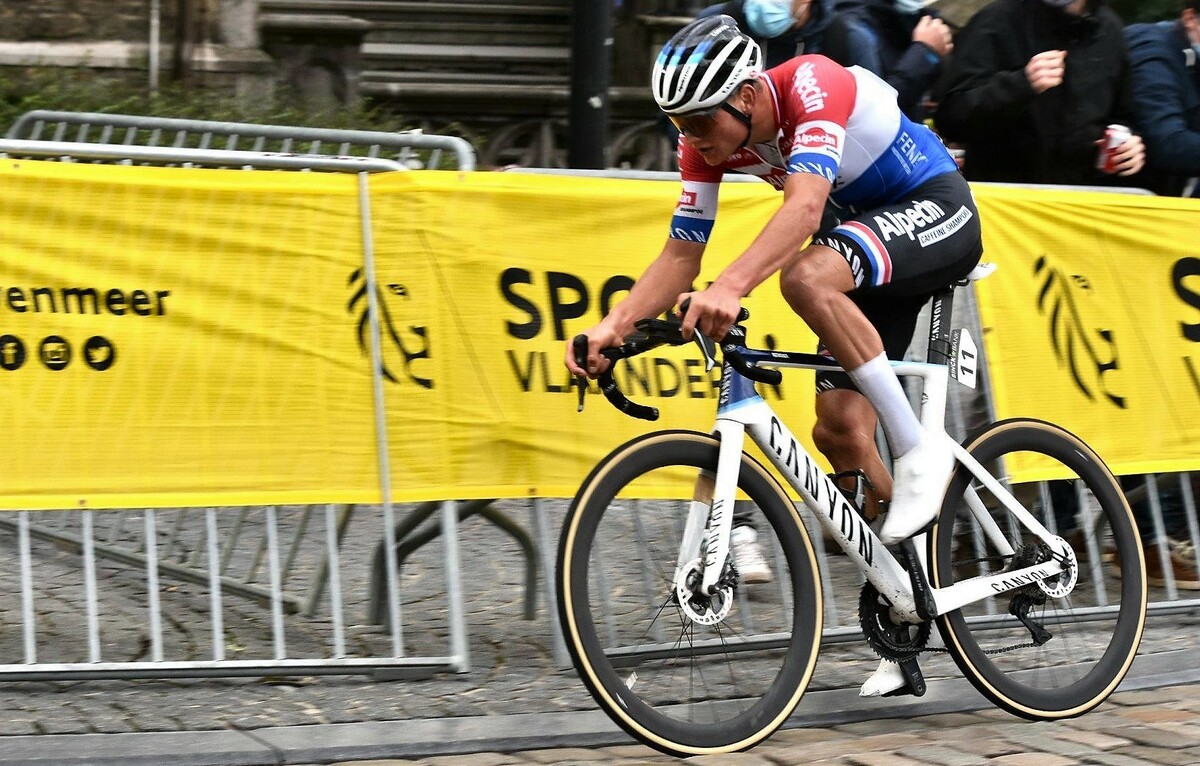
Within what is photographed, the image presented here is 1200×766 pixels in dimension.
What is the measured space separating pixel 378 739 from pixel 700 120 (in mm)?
1816

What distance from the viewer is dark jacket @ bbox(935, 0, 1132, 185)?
6.73 m

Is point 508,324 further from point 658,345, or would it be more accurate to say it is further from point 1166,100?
point 1166,100

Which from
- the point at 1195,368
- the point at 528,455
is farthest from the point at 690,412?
the point at 1195,368

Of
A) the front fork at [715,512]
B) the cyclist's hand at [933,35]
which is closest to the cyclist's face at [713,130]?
the front fork at [715,512]

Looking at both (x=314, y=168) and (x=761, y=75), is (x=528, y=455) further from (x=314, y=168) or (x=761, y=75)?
(x=761, y=75)

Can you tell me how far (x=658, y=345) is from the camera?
14.1ft

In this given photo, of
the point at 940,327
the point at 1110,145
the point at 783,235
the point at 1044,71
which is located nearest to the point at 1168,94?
the point at 1110,145

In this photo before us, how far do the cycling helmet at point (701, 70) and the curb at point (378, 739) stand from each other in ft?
5.51

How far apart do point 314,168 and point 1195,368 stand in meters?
3.28

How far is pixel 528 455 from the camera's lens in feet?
17.4

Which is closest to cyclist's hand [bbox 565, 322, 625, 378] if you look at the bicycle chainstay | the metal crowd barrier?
the bicycle chainstay

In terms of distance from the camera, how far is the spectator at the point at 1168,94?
22.8ft

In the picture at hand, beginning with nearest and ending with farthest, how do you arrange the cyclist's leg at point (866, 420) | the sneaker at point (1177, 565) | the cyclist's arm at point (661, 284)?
the cyclist's arm at point (661, 284) < the cyclist's leg at point (866, 420) < the sneaker at point (1177, 565)

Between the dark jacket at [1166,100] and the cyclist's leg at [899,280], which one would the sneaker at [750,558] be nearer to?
the cyclist's leg at [899,280]
